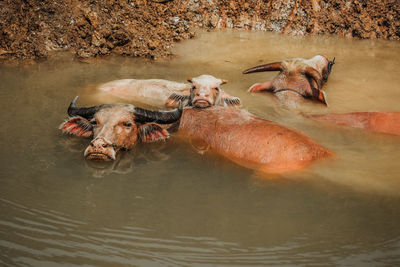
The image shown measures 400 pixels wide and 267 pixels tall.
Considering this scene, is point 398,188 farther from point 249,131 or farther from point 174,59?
point 174,59

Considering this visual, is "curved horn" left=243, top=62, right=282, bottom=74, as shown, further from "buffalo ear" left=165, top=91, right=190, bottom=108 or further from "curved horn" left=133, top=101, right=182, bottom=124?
"curved horn" left=133, top=101, right=182, bottom=124

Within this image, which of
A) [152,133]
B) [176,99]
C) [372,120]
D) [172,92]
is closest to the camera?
[152,133]

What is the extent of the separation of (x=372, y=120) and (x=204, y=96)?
7.99 ft

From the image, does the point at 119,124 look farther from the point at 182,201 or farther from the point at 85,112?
the point at 182,201

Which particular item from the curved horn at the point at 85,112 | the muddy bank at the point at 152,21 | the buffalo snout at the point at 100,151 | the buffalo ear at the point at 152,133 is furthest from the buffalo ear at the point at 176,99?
the muddy bank at the point at 152,21

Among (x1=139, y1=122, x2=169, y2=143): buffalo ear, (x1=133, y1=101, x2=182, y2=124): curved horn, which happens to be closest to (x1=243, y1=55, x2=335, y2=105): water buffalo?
(x1=133, y1=101, x2=182, y2=124): curved horn

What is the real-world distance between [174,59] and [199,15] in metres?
2.63

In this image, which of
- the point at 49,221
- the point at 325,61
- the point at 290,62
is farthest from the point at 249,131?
the point at 325,61

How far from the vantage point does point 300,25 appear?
1140 centimetres

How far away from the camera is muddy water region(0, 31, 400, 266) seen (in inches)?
136

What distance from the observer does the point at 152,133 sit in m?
5.81

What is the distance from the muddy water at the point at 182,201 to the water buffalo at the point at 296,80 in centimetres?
53

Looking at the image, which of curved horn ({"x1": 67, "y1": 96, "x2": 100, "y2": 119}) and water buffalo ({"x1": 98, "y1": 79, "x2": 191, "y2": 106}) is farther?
water buffalo ({"x1": 98, "y1": 79, "x2": 191, "y2": 106})

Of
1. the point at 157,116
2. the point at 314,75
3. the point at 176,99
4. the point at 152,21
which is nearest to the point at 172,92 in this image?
the point at 176,99
